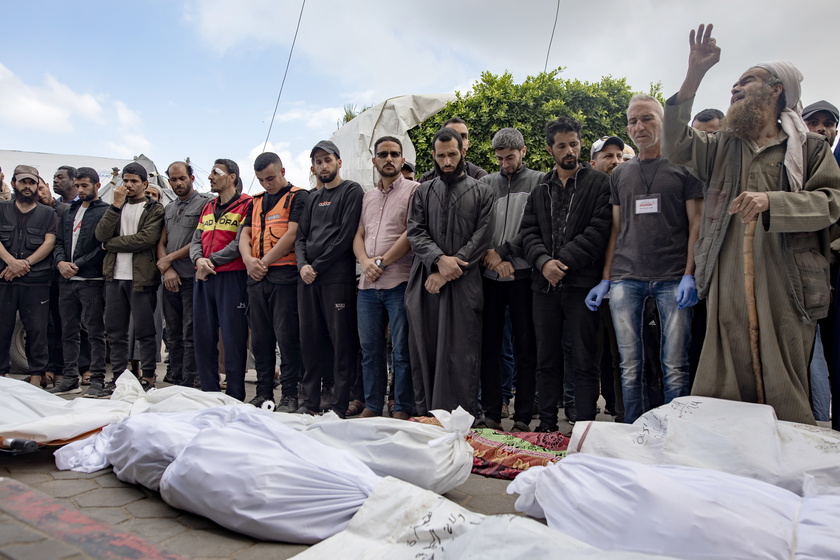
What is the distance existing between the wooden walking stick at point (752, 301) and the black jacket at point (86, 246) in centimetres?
639

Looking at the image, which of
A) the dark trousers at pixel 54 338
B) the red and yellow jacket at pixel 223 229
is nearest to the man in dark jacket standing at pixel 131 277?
the red and yellow jacket at pixel 223 229

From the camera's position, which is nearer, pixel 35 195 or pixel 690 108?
pixel 690 108

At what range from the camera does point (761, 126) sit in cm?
333

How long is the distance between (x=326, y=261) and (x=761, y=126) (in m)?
3.33

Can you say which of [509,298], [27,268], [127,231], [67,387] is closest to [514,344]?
[509,298]

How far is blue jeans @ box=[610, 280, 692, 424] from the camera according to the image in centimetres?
375

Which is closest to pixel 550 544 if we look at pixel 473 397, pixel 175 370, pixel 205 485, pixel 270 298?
pixel 205 485

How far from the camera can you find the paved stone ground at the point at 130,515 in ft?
7.48

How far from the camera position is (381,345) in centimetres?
509

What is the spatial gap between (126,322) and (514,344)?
14.5ft

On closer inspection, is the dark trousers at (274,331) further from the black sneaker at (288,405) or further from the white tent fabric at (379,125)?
the white tent fabric at (379,125)

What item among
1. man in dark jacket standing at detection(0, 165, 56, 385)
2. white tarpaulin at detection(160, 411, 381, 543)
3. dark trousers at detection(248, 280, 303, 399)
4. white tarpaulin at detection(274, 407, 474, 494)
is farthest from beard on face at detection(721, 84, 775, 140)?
man in dark jacket standing at detection(0, 165, 56, 385)

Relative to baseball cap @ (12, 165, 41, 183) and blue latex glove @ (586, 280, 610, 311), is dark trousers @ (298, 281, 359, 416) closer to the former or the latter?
blue latex glove @ (586, 280, 610, 311)

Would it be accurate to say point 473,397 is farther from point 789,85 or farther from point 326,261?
point 789,85
